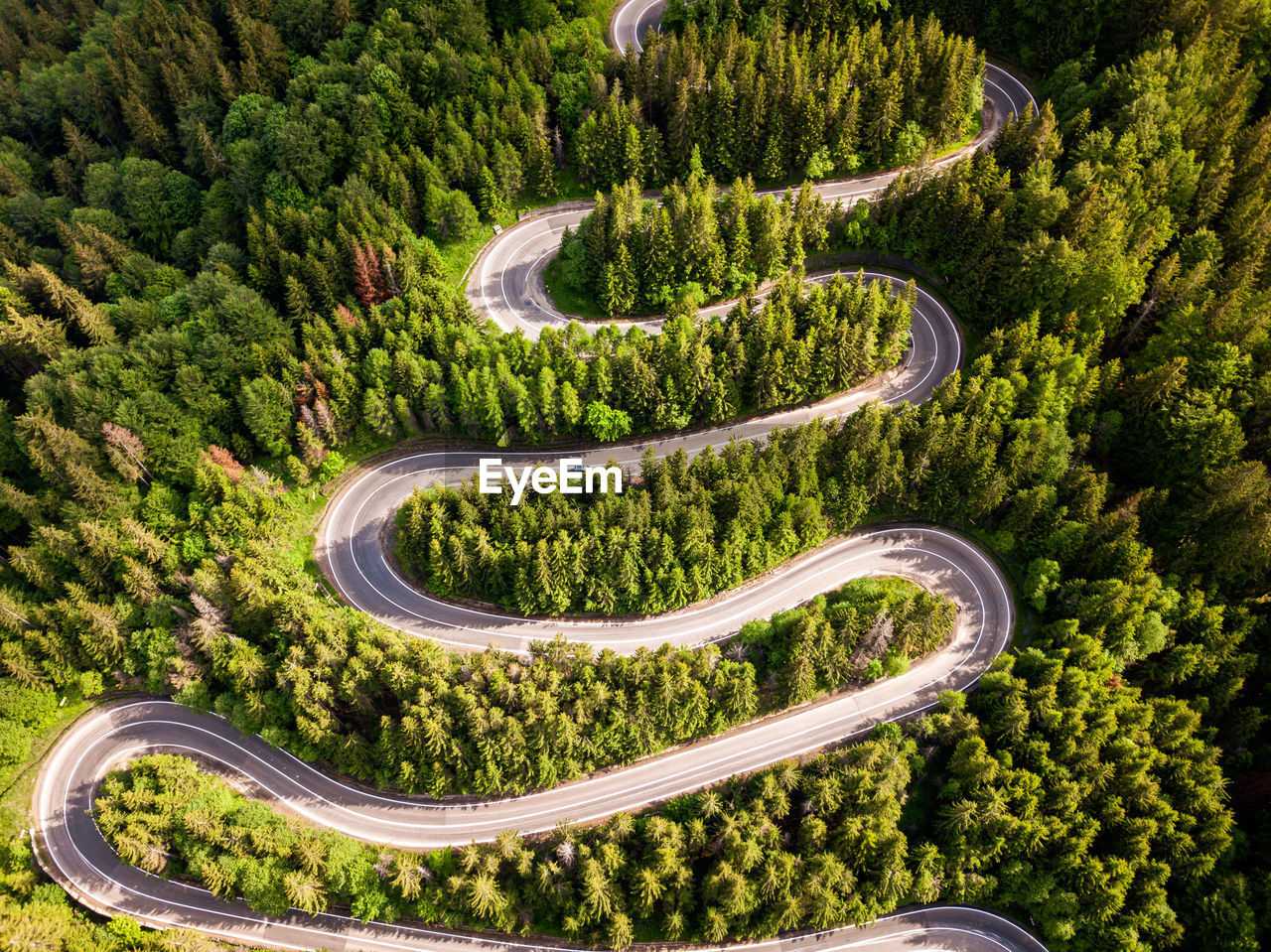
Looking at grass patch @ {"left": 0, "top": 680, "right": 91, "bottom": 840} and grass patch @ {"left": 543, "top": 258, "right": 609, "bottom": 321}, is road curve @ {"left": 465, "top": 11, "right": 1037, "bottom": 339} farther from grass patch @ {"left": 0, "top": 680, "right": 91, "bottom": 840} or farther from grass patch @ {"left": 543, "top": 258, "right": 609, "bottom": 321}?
grass patch @ {"left": 0, "top": 680, "right": 91, "bottom": 840}

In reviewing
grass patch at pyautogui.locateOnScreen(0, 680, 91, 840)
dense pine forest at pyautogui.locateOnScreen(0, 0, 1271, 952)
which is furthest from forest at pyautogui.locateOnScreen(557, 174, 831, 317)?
grass patch at pyautogui.locateOnScreen(0, 680, 91, 840)

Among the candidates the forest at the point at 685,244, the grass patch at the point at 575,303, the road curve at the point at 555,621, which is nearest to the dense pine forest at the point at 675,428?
the forest at the point at 685,244

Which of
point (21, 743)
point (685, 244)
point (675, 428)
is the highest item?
point (685, 244)

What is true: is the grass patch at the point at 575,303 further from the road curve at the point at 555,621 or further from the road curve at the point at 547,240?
the road curve at the point at 555,621

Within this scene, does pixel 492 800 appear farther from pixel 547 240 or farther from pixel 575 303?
pixel 547 240

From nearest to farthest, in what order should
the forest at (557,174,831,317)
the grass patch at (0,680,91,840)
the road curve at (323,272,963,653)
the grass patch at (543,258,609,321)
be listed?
the grass patch at (0,680,91,840) < the road curve at (323,272,963,653) < the forest at (557,174,831,317) < the grass patch at (543,258,609,321)

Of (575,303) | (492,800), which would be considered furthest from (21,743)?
(575,303)
